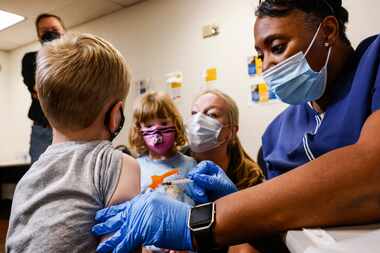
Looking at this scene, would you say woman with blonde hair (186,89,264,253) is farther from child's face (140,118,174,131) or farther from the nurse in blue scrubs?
the nurse in blue scrubs

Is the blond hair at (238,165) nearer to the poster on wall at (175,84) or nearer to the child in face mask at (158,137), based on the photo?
the child in face mask at (158,137)

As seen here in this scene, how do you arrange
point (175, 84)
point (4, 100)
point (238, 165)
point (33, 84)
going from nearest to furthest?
1. point (238, 165)
2. point (33, 84)
3. point (175, 84)
4. point (4, 100)

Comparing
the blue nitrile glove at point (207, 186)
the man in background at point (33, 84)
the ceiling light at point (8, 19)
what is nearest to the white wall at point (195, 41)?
the ceiling light at point (8, 19)

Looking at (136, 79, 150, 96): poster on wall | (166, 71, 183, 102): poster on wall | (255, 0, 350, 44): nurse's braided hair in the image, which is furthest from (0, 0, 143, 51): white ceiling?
(255, 0, 350, 44): nurse's braided hair

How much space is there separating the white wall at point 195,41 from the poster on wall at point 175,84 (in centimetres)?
5

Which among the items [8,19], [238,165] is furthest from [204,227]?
[8,19]

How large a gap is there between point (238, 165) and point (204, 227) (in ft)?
3.62

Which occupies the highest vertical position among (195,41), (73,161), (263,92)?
(195,41)

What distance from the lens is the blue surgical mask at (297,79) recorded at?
0.97 meters

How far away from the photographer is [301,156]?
3.14ft

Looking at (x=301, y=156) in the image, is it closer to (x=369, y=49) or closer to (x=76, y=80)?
(x=369, y=49)

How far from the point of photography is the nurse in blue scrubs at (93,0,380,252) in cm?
55

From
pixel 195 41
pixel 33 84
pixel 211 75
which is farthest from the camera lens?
pixel 195 41

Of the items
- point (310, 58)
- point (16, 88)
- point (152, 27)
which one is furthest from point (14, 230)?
point (16, 88)
